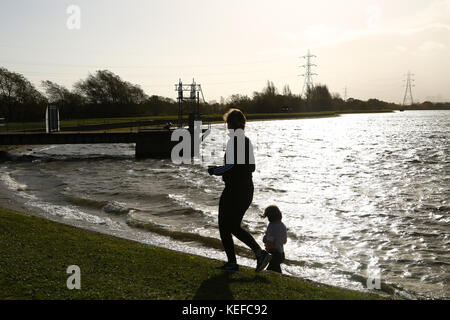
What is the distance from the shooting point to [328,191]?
24.1 m

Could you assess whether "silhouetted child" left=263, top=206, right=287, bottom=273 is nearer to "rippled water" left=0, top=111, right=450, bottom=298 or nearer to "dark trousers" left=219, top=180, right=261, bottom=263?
"dark trousers" left=219, top=180, right=261, bottom=263

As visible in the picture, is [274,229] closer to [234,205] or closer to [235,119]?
[234,205]

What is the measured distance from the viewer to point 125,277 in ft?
20.8

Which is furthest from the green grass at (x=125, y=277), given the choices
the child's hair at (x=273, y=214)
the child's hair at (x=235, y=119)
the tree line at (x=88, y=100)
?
the tree line at (x=88, y=100)

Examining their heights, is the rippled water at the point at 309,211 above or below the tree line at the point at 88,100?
below

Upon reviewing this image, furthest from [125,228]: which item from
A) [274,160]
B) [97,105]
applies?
[97,105]

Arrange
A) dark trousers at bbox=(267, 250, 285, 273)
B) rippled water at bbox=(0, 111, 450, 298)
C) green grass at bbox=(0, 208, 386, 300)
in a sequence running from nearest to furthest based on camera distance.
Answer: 1. green grass at bbox=(0, 208, 386, 300)
2. dark trousers at bbox=(267, 250, 285, 273)
3. rippled water at bbox=(0, 111, 450, 298)

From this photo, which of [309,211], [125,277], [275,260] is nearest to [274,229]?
[275,260]

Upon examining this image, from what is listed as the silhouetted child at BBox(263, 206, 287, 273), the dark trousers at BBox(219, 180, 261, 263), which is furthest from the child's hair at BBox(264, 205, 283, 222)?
the dark trousers at BBox(219, 180, 261, 263)

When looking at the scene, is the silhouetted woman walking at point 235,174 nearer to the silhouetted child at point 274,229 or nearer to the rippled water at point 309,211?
the silhouetted child at point 274,229

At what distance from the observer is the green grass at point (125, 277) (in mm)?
5605

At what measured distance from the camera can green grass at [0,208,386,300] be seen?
5.61 meters
